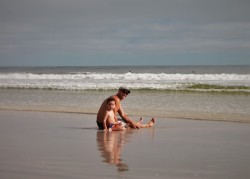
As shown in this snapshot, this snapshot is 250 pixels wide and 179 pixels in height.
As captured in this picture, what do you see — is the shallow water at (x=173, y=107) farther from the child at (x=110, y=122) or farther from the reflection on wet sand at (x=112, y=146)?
the reflection on wet sand at (x=112, y=146)

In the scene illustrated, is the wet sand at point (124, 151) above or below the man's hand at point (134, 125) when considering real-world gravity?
below

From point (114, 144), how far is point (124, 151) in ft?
2.86

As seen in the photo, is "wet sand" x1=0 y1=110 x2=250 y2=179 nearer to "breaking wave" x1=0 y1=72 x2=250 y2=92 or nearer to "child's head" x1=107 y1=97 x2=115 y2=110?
"child's head" x1=107 y1=97 x2=115 y2=110

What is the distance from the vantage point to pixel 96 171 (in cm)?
558

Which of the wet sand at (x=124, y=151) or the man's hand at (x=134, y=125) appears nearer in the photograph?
the wet sand at (x=124, y=151)

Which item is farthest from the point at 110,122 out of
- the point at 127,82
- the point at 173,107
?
the point at 127,82

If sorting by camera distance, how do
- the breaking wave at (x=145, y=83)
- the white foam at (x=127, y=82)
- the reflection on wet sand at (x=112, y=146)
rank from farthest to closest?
the white foam at (x=127, y=82)
the breaking wave at (x=145, y=83)
the reflection on wet sand at (x=112, y=146)

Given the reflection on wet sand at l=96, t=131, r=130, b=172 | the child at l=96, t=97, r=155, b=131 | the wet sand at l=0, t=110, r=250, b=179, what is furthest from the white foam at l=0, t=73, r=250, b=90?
the reflection on wet sand at l=96, t=131, r=130, b=172

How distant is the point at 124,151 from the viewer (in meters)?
7.12

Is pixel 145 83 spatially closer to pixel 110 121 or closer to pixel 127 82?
pixel 127 82

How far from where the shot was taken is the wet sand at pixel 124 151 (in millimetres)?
5582

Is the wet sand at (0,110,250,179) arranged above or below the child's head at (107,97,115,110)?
below

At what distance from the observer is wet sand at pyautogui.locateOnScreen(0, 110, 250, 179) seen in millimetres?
5582

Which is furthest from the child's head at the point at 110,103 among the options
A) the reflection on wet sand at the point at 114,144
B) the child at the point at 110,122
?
the reflection on wet sand at the point at 114,144
